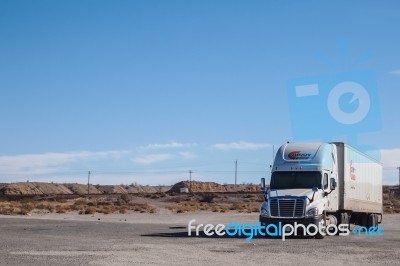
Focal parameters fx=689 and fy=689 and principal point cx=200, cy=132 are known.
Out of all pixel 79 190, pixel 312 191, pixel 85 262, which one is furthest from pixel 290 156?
pixel 79 190

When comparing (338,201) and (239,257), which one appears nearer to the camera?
(239,257)

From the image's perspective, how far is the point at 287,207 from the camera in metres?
30.3

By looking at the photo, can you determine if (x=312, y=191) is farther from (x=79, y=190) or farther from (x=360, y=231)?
(x=79, y=190)

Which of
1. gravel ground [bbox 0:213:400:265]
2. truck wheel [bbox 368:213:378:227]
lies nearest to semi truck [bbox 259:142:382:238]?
gravel ground [bbox 0:213:400:265]

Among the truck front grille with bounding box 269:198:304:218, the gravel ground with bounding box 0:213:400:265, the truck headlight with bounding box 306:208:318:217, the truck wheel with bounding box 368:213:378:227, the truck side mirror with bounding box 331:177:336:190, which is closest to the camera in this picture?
the gravel ground with bounding box 0:213:400:265

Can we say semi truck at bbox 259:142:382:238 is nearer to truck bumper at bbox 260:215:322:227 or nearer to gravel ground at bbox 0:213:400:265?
truck bumper at bbox 260:215:322:227

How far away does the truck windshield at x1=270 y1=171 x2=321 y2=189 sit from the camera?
30844 millimetres

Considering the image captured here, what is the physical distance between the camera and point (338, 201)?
32469mm

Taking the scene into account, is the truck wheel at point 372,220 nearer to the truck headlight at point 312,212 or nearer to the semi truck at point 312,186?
the semi truck at point 312,186

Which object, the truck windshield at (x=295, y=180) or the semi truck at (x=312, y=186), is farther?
the truck windshield at (x=295, y=180)

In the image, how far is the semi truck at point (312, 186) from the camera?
30.2 metres

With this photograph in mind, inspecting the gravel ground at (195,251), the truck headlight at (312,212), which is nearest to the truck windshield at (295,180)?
the truck headlight at (312,212)

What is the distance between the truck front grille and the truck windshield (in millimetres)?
1016

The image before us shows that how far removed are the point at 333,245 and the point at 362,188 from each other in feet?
33.6
